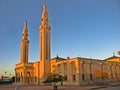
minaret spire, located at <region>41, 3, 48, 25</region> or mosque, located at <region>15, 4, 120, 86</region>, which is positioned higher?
minaret spire, located at <region>41, 3, 48, 25</region>

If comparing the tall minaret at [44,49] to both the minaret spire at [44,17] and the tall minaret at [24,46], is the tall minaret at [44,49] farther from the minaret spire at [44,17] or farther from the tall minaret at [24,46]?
the tall minaret at [24,46]

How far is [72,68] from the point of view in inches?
1799

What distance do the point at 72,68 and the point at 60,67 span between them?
5.48 meters

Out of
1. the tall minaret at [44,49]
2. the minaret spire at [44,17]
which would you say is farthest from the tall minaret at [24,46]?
the minaret spire at [44,17]

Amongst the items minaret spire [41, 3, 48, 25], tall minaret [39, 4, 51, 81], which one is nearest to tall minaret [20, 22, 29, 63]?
tall minaret [39, 4, 51, 81]

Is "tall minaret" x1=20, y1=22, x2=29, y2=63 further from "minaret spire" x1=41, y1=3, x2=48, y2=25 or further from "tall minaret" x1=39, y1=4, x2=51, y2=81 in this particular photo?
"minaret spire" x1=41, y1=3, x2=48, y2=25

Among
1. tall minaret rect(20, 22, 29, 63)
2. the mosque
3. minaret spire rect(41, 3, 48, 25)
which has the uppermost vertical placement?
minaret spire rect(41, 3, 48, 25)

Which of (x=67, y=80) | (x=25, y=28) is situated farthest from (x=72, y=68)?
(x=25, y=28)

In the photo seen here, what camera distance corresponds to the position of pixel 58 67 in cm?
5122

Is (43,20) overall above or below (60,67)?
above

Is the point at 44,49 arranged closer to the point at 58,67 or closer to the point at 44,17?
the point at 58,67

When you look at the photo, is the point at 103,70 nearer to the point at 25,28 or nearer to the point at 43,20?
the point at 43,20

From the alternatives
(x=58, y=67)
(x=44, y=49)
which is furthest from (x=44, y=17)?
(x=58, y=67)

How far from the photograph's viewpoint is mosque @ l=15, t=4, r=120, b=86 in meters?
45.2
